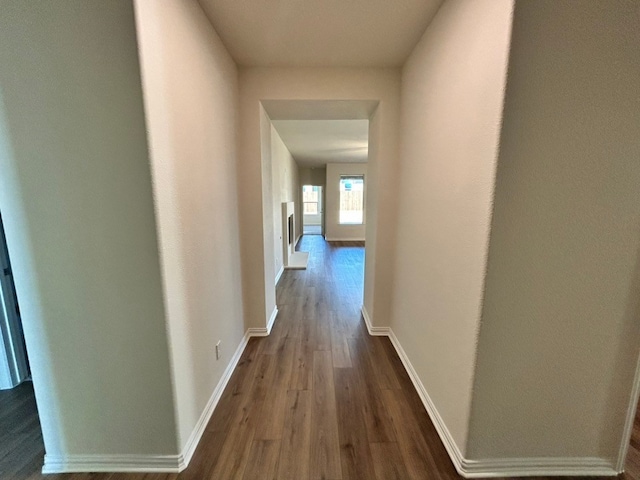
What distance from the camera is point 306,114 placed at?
104 inches

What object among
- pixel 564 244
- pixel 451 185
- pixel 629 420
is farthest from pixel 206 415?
pixel 629 420

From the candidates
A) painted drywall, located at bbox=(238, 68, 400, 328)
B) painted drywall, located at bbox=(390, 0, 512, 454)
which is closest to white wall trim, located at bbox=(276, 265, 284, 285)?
painted drywall, located at bbox=(238, 68, 400, 328)

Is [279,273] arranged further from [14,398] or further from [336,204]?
[336,204]

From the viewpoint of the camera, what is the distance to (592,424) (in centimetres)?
128

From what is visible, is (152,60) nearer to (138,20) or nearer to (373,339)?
(138,20)

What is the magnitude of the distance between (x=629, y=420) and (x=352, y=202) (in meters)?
7.87

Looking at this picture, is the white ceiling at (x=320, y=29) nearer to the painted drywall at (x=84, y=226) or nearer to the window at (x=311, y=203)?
the painted drywall at (x=84, y=226)

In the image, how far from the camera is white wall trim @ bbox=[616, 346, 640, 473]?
1.23m

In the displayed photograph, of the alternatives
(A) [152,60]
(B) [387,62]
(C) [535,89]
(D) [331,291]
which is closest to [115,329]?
(A) [152,60]

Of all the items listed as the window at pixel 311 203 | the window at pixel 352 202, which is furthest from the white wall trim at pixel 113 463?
the window at pixel 311 203

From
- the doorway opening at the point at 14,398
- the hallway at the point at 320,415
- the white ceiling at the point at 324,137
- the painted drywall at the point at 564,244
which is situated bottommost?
the hallway at the point at 320,415

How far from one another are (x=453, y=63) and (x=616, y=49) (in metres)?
0.63

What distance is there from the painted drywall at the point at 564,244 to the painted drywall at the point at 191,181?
1460 mm

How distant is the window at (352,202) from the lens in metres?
8.53
